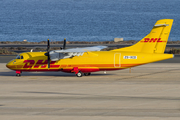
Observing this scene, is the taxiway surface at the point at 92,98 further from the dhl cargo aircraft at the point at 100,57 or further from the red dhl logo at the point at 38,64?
the red dhl logo at the point at 38,64

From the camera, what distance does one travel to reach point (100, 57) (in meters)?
33.8

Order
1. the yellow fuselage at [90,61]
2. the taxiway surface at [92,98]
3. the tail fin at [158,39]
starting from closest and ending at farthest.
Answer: the taxiway surface at [92,98]
the yellow fuselage at [90,61]
the tail fin at [158,39]

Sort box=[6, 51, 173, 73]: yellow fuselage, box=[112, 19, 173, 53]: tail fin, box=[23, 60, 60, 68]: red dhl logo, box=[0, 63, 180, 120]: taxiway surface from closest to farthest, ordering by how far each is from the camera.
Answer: box=[0, 63, 180, 120]: taxiway surface
box=[6, 51, 173, 73]: yellow fuselage
box=[112, 19, 173, 53]: tail fin
box=[23, 60, 60, 68]: red dhl logo

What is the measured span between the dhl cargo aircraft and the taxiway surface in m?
1.60

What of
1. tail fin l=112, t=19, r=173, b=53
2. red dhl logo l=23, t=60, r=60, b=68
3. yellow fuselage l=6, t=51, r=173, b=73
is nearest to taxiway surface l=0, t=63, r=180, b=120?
yellow fuselage l=6, t=51, r=173, b=73

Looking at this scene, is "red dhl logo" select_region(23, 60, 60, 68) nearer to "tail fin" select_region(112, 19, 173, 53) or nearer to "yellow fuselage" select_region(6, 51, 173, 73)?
"yellow fuselage" select_region(6, 51, 173, 73)

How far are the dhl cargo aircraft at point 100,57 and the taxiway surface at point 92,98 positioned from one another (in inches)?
63.2

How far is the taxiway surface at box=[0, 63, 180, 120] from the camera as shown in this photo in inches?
699

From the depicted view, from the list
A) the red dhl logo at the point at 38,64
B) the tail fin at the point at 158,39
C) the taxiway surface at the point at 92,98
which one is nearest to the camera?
the taxiway surface at the point at 92,98

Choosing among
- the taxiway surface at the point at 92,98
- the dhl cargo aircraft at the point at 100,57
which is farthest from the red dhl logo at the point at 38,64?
the taxiway surface at the point at 92,98

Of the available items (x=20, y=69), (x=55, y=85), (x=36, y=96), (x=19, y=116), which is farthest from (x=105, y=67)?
(x=19, y=116)

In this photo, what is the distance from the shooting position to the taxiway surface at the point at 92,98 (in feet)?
58.3

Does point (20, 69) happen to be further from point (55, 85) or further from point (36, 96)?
point (36, 96)

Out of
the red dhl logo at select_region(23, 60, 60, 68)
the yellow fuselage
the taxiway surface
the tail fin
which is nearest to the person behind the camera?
the taxiway surface
